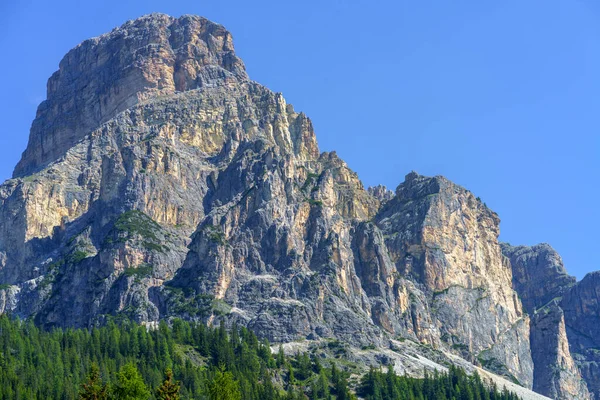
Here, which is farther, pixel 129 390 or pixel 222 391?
pixel 222 391

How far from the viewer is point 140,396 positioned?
159500mm

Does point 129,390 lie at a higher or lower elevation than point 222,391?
lower

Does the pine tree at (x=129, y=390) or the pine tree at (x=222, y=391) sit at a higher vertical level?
the pine tree at (x=222, y=391)

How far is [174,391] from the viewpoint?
157750 mm

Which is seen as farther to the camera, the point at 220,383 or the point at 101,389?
the point at 220,383

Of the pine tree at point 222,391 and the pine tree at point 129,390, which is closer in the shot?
the pine tree at point 129,390

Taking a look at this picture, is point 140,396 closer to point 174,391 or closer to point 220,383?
point 174,391

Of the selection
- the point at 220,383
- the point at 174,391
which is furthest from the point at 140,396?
the point at 220,383

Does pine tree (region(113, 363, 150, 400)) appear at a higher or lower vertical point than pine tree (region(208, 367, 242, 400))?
lower

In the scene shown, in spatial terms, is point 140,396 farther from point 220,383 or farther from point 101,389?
point 220,383

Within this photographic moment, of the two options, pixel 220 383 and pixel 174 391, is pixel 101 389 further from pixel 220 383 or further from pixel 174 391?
pixel 220 383

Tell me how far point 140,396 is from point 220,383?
19.8m

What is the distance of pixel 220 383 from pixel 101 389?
25.7 metres

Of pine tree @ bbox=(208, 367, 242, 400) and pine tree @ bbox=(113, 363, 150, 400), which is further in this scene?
pine tree @ bbox=(208, 367, 242, 400)
